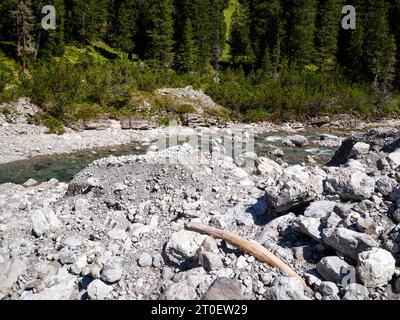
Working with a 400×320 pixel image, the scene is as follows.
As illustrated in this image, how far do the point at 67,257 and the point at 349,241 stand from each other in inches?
218

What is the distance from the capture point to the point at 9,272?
7391 millimetres

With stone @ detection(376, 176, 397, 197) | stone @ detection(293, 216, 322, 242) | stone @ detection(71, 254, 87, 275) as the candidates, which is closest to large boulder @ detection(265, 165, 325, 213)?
stone @ detection(293, 216, 322, 242)

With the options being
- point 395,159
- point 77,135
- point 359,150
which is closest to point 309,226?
point 395,159

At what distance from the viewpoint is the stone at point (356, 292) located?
17.6 ft

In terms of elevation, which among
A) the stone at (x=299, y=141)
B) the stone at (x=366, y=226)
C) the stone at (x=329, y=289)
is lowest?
the stone at (x=299, y=141)

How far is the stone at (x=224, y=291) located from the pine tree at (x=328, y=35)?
5431 cm

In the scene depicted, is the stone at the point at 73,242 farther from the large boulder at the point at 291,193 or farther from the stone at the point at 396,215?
the stone at the point at 396,215

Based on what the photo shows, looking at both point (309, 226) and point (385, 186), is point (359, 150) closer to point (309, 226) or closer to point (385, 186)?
point (385, 186)

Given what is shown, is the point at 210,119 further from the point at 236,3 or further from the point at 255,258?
the point at 236,3

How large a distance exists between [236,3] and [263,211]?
92.2 metres

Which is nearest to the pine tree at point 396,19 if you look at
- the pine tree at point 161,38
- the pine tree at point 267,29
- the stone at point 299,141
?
the pine tree at point 267,29

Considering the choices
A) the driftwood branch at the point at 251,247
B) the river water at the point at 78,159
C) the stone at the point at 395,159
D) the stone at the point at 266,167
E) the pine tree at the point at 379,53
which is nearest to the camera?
the driftwood branch at the point at 251,247

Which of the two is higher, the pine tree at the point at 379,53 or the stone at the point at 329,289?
the pine tree at the point at 379,53

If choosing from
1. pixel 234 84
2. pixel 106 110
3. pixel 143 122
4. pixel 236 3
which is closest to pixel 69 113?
pixel 106 110
